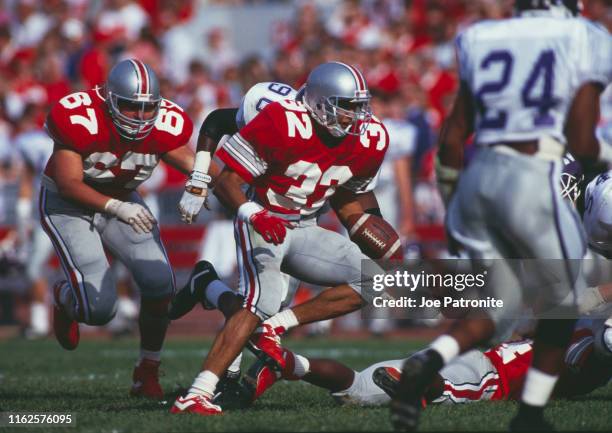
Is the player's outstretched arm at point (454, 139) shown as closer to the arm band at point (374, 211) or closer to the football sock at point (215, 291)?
the arm band at point (374, 211)

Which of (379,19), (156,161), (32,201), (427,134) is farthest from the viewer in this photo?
(379,19)

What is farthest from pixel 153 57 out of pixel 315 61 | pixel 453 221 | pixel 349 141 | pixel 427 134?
pixel 453 221

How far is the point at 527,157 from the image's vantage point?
3916mm

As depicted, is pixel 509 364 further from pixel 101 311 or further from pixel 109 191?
pixel 109 191

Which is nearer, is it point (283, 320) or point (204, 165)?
point (283, 320)

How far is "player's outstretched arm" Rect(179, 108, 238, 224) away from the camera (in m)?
5.26

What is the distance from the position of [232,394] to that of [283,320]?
536 mm

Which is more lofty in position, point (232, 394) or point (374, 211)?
point (374, 211)

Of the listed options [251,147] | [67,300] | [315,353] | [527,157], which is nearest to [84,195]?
[67,300]

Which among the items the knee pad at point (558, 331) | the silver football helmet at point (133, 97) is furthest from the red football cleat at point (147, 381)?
the knee pad at point (558, 331)

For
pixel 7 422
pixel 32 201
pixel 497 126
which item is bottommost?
pixel 32 201

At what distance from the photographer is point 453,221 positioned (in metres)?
4.09

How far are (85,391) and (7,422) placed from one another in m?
1.28

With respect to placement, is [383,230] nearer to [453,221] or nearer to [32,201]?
[453,221]
